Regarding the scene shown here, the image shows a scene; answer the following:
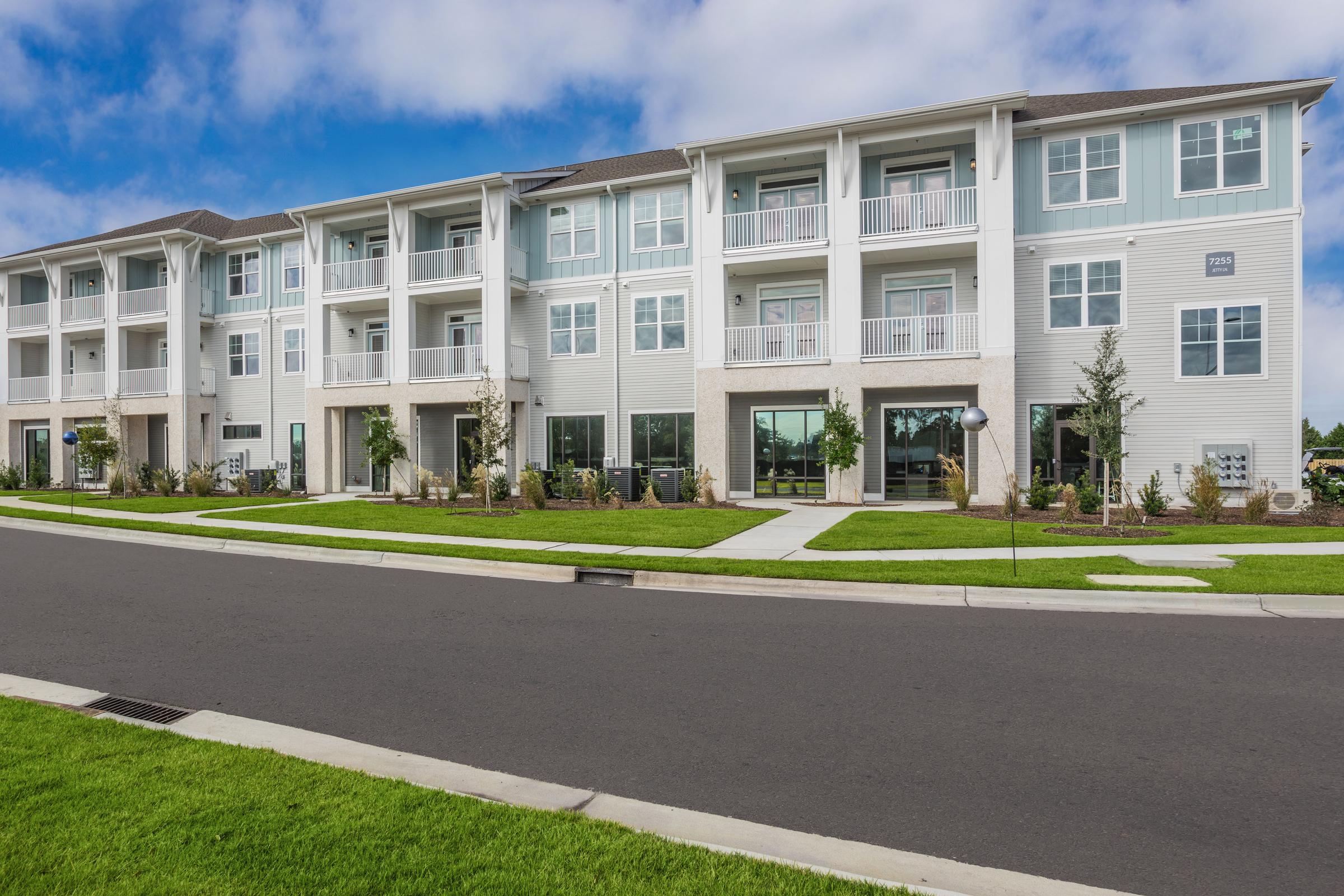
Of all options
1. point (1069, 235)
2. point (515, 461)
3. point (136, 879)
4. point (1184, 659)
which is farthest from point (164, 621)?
point (1069, 235)

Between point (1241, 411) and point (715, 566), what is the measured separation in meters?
15.1

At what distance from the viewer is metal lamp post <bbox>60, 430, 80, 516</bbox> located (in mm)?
20530

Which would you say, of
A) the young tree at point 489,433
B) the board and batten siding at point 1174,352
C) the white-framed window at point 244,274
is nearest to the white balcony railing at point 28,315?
the white-framed window at point 244,274

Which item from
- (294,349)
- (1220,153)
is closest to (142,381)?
(294,349)

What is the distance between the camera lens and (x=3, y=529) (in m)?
16.9

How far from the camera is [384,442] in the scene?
23.2 meters

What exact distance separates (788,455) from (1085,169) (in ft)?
34.4

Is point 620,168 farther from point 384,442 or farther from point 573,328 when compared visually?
point 384,442

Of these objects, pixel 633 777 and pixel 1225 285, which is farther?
pixel 1225 285

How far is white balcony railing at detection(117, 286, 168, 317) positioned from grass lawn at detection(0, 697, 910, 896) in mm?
30341

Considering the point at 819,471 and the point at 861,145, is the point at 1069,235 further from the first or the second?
the point at 819,471

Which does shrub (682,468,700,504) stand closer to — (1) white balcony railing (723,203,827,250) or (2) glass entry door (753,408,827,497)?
(2) glass entry door (753,408,827,497)

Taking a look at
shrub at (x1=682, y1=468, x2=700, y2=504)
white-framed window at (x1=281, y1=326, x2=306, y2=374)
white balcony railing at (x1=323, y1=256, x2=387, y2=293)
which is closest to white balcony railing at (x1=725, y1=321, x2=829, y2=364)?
shrub at (x1=682, y1=468, x2=700, y2=504)

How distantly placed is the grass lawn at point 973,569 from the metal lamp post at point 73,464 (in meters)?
13.9
